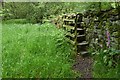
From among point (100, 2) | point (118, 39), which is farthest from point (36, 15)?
point (118, 39)

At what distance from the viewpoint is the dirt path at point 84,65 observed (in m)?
6.54

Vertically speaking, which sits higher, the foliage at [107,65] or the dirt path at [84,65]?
the foliage at [107,65]

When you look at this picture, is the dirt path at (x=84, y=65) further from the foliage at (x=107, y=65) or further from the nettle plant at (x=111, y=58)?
the nettle plant at (x=111, y=58)

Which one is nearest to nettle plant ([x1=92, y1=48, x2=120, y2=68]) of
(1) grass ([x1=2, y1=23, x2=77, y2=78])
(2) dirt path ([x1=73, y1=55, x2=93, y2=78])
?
(2) dirt path ([x1=73, y1=55, x2=93, y2=78])

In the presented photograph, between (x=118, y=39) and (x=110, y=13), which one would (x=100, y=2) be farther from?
(x=118, y=39)

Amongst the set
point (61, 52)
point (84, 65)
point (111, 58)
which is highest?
point (111, 58)

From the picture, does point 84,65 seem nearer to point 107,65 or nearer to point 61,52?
point 107,65

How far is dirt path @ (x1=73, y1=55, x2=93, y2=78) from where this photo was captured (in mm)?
6542

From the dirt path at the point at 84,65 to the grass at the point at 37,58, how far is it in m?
0.24

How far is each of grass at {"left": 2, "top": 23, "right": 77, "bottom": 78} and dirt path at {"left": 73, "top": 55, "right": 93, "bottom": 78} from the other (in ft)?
0.78

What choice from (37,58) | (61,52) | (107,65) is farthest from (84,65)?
(37,58)

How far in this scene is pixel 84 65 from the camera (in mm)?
7078

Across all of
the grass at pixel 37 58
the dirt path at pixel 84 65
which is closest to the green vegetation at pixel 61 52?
the grass at pixel 37 58

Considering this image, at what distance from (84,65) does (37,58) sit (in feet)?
5.16
